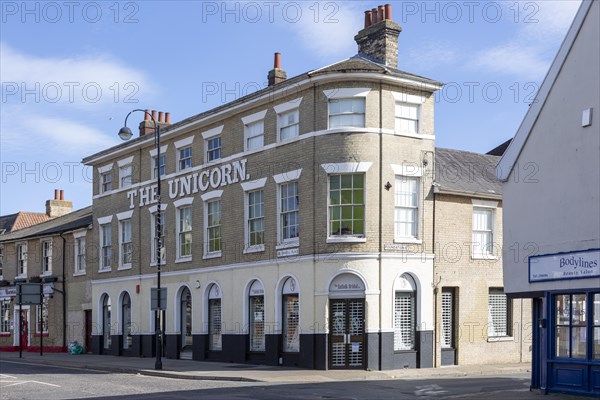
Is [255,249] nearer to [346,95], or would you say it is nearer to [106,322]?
[346,95]

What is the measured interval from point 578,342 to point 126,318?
2564 cm

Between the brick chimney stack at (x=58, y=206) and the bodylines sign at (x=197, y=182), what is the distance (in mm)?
20909

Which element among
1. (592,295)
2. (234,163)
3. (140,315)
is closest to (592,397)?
(592,295)

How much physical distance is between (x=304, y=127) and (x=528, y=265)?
439 inches

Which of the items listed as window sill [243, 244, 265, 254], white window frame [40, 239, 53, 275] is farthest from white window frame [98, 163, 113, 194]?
window sill [243, 244, 265, 254]

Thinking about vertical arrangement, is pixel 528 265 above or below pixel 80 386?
above

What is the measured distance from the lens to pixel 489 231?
31.3 metres

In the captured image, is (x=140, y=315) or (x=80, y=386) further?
(x=140, y=315)

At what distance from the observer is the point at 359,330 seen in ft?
90.3

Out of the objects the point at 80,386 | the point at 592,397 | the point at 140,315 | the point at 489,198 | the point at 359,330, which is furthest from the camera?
the point at 140,315

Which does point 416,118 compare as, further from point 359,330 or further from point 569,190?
point 569,190

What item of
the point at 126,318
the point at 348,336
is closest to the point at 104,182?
the point at 126,318

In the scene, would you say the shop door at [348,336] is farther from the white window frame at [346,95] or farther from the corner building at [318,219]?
the white window frame at [346,95]

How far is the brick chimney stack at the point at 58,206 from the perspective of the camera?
5800cm
